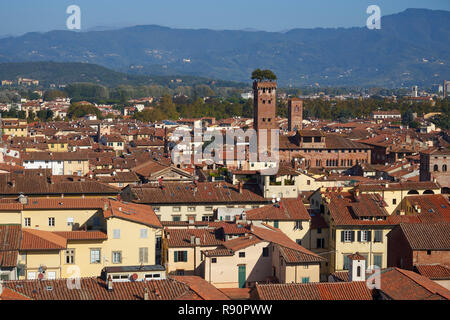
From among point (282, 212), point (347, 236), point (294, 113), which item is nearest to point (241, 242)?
point (282, 212)

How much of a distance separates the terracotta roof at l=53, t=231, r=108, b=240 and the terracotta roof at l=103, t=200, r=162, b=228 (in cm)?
49

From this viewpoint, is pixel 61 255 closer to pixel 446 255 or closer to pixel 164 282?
pixel 164 282

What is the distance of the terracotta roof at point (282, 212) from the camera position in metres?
23.8

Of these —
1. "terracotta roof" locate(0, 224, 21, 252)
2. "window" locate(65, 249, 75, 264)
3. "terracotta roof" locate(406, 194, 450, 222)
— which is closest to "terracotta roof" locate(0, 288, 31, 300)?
"terracotta roof" locate(0, 224, 21, 252)

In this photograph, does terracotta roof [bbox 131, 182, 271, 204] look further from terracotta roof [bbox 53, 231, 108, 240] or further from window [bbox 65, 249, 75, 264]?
window [bbox 65, 249, 75, 264]

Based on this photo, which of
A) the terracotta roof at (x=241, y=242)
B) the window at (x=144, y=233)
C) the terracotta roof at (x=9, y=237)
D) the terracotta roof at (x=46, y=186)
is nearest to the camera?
the terracotta roof at (x=9, y=237)

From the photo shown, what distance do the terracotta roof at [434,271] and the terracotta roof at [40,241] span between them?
8.37 m

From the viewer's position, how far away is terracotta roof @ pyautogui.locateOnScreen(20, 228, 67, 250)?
59.9ft

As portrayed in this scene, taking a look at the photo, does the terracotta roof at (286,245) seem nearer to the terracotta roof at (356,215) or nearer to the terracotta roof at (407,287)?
the terracotta roof at (356,215)

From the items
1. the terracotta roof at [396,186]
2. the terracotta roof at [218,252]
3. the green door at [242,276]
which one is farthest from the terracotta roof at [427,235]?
the terracotta roof at [396,186]

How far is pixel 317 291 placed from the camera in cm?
1492

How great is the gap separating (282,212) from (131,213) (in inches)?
201

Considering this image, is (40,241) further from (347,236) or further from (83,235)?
(347,236)
